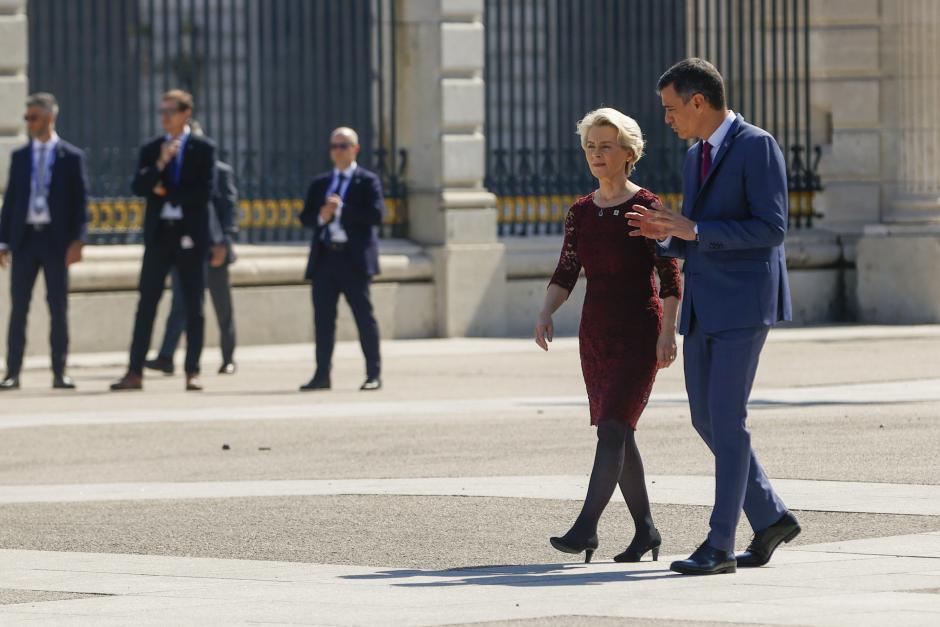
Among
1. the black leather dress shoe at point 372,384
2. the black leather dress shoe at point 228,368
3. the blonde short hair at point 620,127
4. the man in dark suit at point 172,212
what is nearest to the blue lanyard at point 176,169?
the man in dark suit at point 172,212

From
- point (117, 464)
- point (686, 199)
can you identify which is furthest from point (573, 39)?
point (686, 199)

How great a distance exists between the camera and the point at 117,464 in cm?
1149

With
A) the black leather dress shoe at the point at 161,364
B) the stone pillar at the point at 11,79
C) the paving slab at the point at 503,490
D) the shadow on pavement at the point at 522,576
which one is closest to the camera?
the shadow on pavement at the point at 522,576

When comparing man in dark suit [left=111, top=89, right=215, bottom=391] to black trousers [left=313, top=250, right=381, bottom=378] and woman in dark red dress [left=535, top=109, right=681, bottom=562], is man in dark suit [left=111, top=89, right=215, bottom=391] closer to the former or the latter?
black trousers [left=313, top=250, right=381, bottom=378]

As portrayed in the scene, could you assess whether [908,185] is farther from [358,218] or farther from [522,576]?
[522,576]

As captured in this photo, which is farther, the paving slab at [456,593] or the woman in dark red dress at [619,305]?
the woman in dark red dress at [619,305]

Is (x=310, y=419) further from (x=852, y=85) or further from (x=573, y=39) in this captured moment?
(x=852, y=85)

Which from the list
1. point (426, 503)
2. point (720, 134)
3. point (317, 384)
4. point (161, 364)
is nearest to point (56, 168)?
point (161, 364)

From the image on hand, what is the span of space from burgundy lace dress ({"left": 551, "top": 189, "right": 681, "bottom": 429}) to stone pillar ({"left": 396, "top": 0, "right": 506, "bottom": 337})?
469 inches

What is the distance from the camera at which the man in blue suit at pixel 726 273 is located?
25.0 feet

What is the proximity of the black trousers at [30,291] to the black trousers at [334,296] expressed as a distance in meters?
1.68

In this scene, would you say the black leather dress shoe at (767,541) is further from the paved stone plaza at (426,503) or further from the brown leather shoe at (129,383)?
the brown leather shoe at (129,383)

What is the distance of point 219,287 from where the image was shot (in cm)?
1741

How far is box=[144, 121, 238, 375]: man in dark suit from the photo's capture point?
55.0 feet
